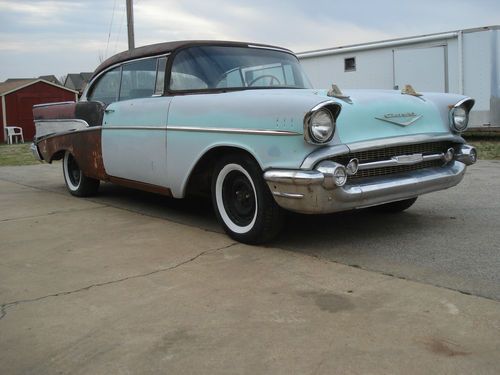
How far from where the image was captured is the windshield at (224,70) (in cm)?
503

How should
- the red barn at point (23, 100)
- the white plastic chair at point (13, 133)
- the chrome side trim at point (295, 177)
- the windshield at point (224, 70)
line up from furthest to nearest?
1. the red barn at point (23, 100)
2. the white plastic chair at point (13, 133)
3. the windshield at point (224, 70)
4. the chrome side trim at point (295, 177)

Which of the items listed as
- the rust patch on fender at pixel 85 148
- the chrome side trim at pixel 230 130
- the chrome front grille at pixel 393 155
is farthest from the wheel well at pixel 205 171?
the rust patch on fender at pixel 85 148

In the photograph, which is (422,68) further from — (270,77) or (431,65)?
(270,77)

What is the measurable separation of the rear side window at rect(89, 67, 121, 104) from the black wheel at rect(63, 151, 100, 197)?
3.11ft

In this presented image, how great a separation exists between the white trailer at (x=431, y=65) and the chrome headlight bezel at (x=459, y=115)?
26.0 ft

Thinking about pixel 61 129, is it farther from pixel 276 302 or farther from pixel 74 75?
pixel 74 75

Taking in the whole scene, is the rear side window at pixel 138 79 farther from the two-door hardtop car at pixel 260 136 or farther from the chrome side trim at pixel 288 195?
the chrome side trim at pixel 288 195

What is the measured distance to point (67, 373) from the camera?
2533mm

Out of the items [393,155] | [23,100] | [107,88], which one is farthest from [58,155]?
[23,100]

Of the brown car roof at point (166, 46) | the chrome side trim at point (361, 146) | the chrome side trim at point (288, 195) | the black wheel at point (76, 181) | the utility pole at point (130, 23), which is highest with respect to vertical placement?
the utility pole at point (130, 23)

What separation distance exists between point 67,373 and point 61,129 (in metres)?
4.84

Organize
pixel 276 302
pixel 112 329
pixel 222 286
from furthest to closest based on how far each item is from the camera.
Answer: pixel 222 286
pixel 276 302
pixel 112 329

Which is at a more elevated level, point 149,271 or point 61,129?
point 61,129

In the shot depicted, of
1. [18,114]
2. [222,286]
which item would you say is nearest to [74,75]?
[18,114]
